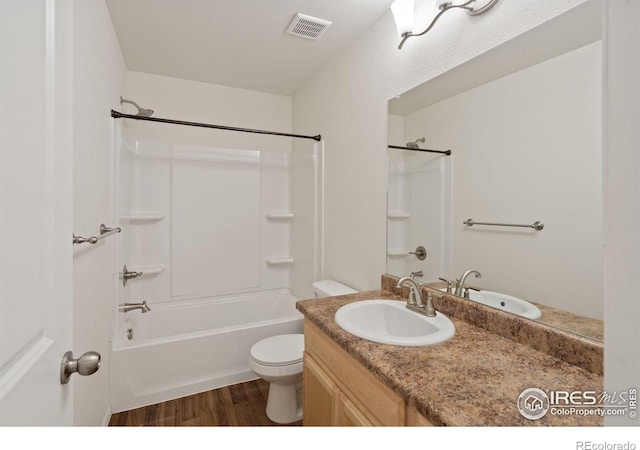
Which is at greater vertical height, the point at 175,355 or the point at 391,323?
the point at 391,323

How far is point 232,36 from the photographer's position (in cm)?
194

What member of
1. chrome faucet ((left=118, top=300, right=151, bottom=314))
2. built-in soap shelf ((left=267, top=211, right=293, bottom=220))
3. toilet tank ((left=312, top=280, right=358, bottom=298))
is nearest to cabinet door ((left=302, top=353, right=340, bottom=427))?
toilet tank ((left=312, top=280, right=358, bottom=298))

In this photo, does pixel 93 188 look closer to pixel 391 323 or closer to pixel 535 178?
pixel 391 323

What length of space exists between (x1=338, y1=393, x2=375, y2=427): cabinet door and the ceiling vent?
2.01m

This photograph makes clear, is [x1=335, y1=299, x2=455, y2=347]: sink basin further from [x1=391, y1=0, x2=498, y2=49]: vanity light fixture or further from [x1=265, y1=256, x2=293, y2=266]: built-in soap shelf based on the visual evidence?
[x1=265, y1=256, x2=293, y2=266]: built-in soap shelf

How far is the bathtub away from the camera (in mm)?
1851

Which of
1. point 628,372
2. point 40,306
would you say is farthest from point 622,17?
point 40,306

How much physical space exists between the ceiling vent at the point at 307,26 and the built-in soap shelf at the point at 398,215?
125 centimetres

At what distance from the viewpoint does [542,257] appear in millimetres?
1009

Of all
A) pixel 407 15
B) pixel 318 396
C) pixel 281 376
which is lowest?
pixel 281 376

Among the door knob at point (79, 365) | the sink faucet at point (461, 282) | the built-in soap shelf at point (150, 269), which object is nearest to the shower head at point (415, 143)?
the sink faucet at point (461, 282)

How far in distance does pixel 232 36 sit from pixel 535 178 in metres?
1.98

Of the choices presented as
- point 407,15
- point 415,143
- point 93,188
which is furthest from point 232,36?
point 415,143

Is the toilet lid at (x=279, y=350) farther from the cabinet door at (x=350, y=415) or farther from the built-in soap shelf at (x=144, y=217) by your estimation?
the built-in soap shelf at (x=144, y=217)
